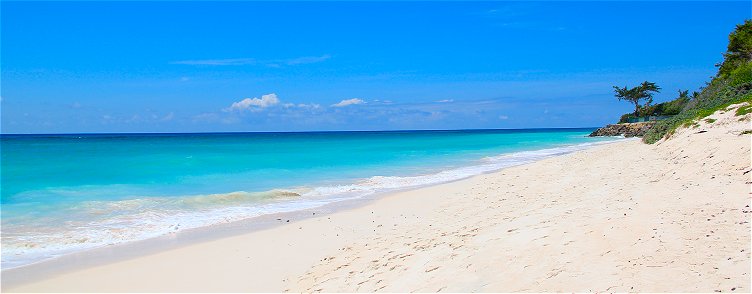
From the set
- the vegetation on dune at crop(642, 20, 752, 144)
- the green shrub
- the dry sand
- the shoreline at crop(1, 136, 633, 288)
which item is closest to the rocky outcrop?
the vegetation on dune at crop(642, 20, 752, 144)

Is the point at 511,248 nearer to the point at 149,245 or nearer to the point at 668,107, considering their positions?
the point at 149,245

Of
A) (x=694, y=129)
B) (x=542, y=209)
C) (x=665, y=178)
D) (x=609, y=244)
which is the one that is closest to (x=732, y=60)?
(x=694, y=129)

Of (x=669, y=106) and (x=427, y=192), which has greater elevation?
(x=669, y=106)

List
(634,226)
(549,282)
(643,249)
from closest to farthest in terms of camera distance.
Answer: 1. (549,282)
2. (643,249)
3. (634,226)

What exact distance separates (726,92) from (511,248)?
1050 inches

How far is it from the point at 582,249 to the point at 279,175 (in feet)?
66.6

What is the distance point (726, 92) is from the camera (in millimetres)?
25781

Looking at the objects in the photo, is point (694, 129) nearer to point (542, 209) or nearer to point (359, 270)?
point (542, 209)

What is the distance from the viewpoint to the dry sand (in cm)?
487

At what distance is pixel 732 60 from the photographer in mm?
41438

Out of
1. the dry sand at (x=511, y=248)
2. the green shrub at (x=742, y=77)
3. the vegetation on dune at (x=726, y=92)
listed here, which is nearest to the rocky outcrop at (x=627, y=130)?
the vegetation on dune at (x=726, y=92)

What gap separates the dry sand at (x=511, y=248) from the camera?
16.0ft

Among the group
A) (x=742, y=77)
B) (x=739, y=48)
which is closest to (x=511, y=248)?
(x=742, y=77)

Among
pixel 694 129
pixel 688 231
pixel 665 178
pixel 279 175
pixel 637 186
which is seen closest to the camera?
pixel 688 231
